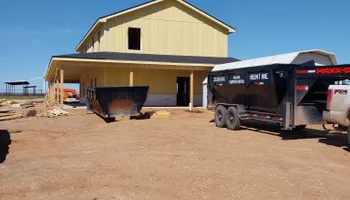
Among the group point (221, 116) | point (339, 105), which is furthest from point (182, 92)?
point (339, 105)

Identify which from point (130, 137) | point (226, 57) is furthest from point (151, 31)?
point (130, 137)

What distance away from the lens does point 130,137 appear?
35.6 ft

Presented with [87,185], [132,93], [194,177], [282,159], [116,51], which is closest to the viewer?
[87,185]

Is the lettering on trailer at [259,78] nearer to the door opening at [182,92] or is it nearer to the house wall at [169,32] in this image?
the house wall at [169,32]

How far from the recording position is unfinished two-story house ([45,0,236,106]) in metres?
22.9

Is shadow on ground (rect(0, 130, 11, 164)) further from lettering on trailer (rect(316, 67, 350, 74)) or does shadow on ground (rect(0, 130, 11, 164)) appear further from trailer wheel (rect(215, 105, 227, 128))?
lettering on trailer (rect(316, 67, 350, 74))

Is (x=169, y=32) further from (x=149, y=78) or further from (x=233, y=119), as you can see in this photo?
(x=233, y=119)

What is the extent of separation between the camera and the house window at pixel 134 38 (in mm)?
25469

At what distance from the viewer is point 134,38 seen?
26.5m

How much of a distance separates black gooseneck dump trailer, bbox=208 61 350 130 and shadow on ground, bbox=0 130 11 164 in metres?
7.86

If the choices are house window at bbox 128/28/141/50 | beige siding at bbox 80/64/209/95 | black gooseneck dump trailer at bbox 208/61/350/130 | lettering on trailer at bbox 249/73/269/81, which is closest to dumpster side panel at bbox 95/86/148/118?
black gooseneck dump trailer at bbox 208/61/350/130

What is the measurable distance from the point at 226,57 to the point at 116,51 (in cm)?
897

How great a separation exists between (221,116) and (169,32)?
13.5m

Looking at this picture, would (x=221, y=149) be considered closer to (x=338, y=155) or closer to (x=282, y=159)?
(x=282, y=159)
